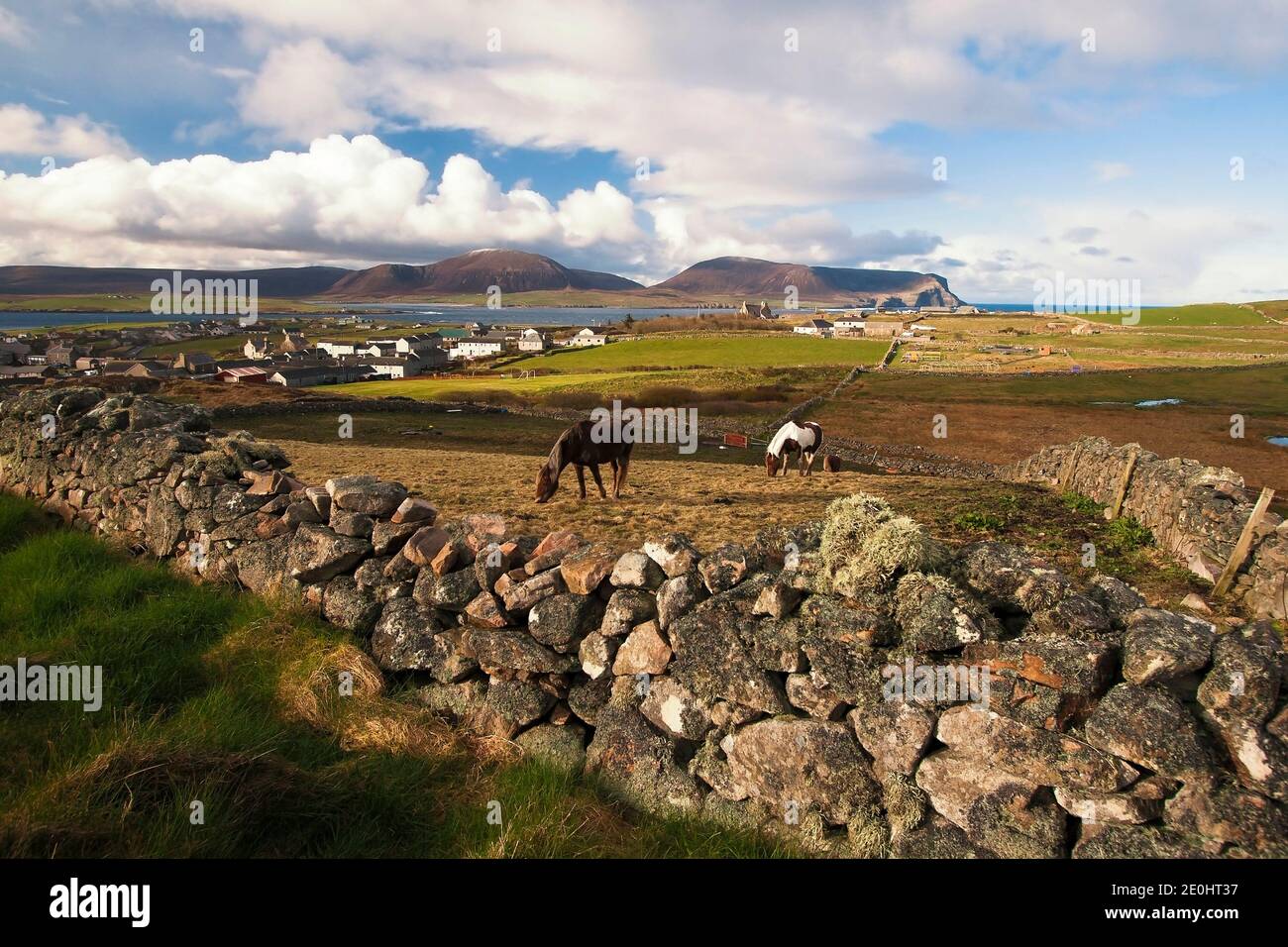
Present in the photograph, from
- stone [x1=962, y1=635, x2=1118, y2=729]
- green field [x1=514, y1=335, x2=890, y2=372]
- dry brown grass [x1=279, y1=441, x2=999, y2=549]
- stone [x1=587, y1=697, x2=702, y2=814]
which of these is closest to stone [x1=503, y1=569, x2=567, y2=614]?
stone [x1=587, y1=697, x2=702, y2=814]

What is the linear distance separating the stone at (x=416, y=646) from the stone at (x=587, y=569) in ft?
4.30

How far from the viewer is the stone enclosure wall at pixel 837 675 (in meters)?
4.12

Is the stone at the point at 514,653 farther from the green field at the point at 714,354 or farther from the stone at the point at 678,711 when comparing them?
the green field at the point at 714,354

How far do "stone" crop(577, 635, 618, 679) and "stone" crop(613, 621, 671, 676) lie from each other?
7 centimetres

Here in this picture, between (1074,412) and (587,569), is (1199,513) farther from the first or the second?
(1074,412)

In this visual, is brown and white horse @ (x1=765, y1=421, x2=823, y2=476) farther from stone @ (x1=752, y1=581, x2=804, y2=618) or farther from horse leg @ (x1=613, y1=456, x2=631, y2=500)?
stone @ (x1=752, y1=581, x2=804, y2=618)

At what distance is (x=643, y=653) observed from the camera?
19.1ft

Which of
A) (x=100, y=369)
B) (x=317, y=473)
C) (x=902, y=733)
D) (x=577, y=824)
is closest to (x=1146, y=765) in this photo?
(x=902, y=733)

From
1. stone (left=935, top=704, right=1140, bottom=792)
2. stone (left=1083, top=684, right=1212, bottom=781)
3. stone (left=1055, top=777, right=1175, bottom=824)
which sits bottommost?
stone (left=1055, top=777, right=1175, bottom=824)

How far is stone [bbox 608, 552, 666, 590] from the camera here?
6.06 metres

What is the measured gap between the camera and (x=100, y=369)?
96.1 meters

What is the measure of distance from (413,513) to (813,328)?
6384 inches

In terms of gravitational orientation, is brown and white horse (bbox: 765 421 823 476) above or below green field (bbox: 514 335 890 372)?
below
